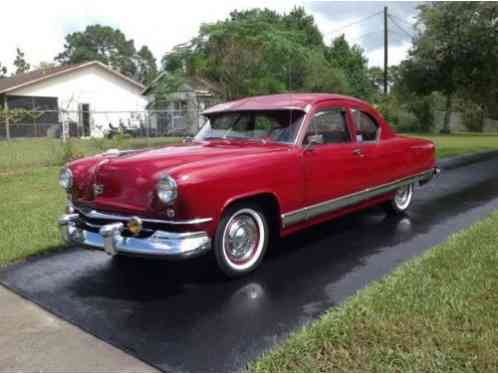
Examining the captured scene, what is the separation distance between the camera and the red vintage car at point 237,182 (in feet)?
12.4

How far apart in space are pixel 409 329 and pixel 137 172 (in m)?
2.43

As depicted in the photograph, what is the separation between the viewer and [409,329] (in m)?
3.15

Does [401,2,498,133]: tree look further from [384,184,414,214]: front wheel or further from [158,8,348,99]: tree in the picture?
[384,184,414,214]: front wheel

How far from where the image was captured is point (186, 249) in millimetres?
3721

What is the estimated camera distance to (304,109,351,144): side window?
195 inches

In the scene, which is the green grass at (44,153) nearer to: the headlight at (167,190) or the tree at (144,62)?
the headlight at (167,190)

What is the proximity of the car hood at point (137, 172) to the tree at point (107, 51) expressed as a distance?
91.0 metres

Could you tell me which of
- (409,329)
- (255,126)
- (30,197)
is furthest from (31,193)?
(409,329)

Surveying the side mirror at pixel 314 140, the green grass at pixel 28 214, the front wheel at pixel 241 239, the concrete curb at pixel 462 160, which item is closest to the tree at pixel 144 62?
the concrete curb at pixel 462 160

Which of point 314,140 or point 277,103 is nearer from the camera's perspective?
point 314,140

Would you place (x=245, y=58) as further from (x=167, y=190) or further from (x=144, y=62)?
(x=144, y=62)

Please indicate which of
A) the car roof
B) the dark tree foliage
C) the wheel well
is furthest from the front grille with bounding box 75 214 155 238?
the dark tree foliage

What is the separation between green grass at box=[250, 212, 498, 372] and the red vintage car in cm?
113

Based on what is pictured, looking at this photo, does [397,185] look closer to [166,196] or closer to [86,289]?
[166,196]
